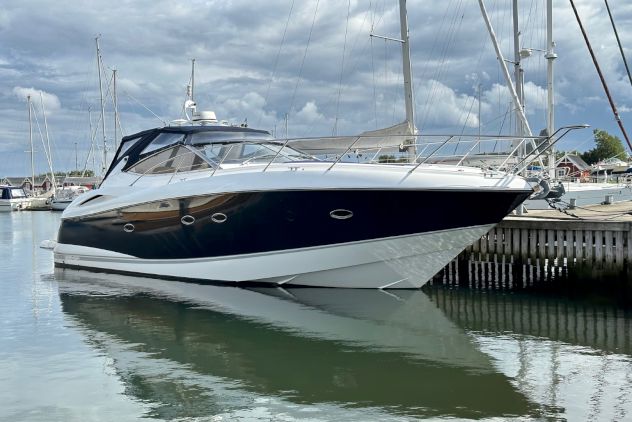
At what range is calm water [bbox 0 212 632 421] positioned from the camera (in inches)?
268

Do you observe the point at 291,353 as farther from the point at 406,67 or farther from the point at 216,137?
the point at 406,67

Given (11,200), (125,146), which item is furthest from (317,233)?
(11,200)

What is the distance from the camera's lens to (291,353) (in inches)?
353

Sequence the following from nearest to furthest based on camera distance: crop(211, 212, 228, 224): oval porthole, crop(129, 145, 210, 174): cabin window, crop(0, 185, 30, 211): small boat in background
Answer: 1. crop(211, 212, 228, 224): oval porthole
2. crop(129, 145, 210, 174): cabin window
3. crop(0, 185, 30, 211): small boat in background

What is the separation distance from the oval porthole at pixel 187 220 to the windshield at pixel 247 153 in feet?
4.06

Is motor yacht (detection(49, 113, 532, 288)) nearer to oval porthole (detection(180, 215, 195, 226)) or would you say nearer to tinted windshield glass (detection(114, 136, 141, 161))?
oval porthole (detection(180, 215, 195, 226))

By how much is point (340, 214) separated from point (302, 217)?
2.33ft

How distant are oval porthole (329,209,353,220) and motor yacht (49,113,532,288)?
25 millimetres

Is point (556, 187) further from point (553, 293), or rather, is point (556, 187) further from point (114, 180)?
point (114, 180)

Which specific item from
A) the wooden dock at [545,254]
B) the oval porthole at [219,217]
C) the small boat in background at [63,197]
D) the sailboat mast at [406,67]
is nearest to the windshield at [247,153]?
the oval porthole at [219,217]

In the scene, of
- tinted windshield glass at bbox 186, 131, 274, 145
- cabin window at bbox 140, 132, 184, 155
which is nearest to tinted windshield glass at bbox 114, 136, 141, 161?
cabin window at bbox 140, 132, 184, 155

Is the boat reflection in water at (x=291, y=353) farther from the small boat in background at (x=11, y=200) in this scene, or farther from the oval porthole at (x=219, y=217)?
the small boat in background at (x=11, y=200)

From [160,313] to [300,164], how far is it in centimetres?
366

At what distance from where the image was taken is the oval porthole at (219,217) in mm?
12555
